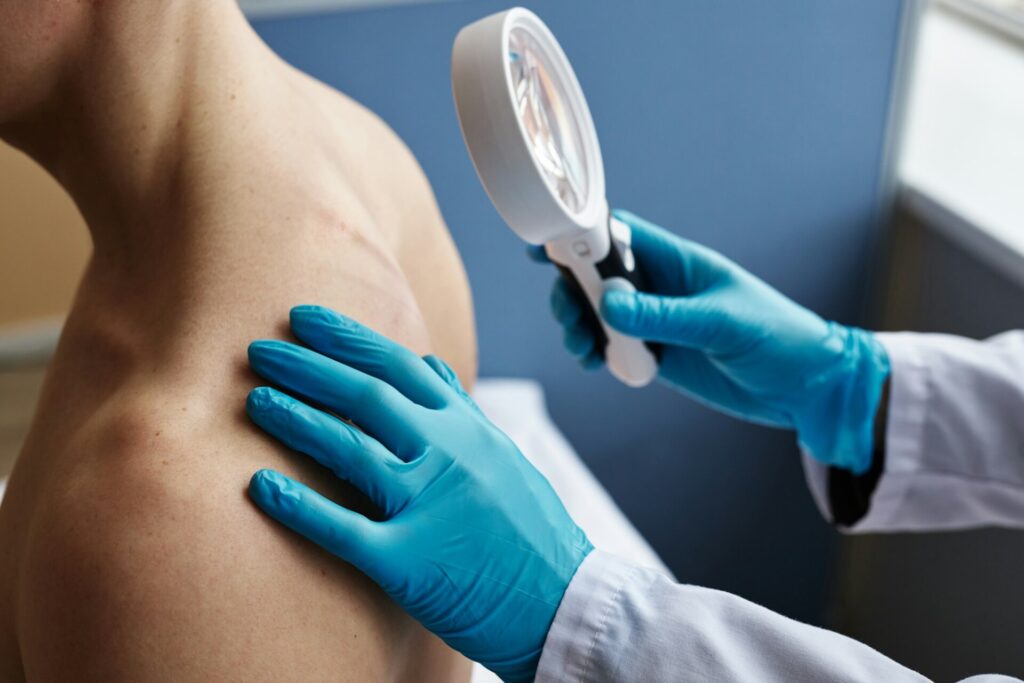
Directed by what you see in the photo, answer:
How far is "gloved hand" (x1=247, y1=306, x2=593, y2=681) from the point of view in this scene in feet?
2.35

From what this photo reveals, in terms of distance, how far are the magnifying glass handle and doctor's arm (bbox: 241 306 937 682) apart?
197 millimetres

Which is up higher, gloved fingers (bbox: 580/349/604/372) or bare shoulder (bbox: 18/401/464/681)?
bare shoulder (bbox: 18/401/464/681)

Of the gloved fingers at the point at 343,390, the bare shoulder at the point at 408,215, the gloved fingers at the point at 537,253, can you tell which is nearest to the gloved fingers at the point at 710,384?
the gloved fingers at the point at 537,253

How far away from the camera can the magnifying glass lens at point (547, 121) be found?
84 centimetres

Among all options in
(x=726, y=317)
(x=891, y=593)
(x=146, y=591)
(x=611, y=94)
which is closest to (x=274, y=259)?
(x=146, y=591)

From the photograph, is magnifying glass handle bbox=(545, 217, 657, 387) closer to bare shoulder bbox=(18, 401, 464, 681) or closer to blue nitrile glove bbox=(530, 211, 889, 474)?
blue nitrile glove bbox=(530, 211, 889, 474)

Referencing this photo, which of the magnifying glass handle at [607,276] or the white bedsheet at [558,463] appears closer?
the magnifying glass handle at [607,276]

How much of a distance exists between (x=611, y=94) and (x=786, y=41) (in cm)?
32

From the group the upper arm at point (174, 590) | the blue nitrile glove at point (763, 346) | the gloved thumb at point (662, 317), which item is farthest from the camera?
the blue nitrile glove at point (763, 346)

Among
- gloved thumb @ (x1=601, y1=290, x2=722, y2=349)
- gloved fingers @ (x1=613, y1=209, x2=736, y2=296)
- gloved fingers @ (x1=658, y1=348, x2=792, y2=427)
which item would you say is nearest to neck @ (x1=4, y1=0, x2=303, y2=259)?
gloved thumb @ (x1=601, y1=290, x2=722, y2=349)

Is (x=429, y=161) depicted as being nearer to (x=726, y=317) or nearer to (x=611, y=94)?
(x=611, y=94)

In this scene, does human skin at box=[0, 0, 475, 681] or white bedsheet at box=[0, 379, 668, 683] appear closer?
human skin at box=[0, 0, 475, 681]

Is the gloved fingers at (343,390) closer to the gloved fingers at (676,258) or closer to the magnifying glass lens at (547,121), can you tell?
the magnifying glass lens at (547,121)

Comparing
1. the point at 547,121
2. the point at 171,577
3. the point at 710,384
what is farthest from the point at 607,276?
the point at 171,577
